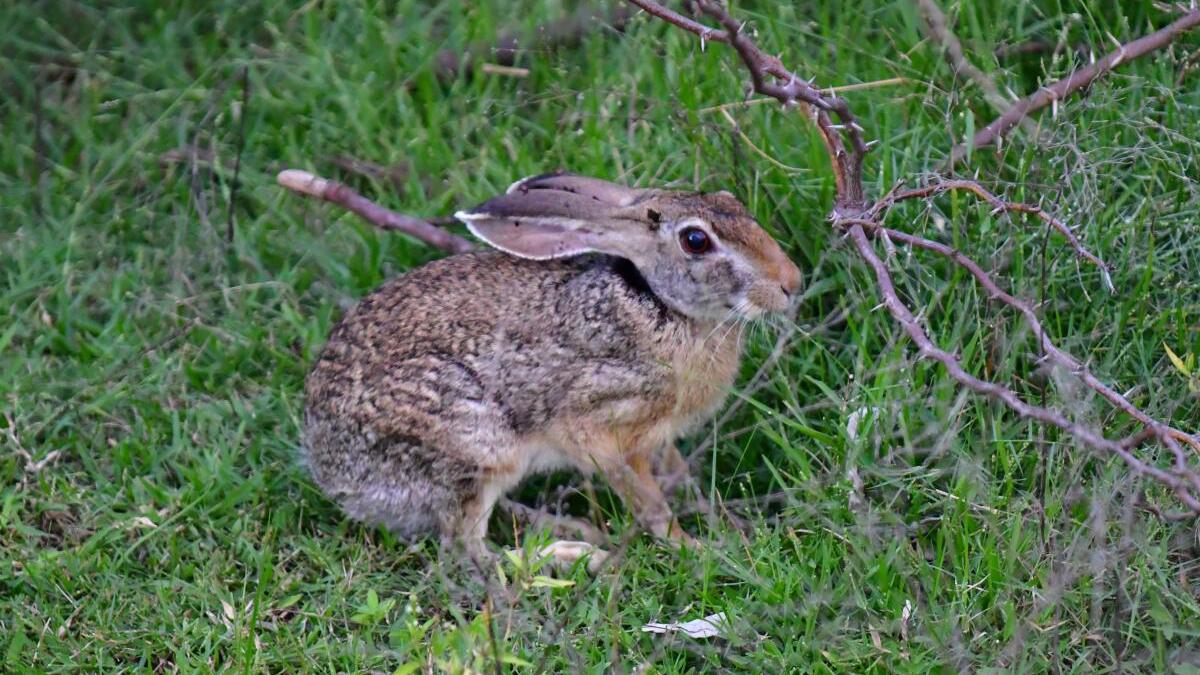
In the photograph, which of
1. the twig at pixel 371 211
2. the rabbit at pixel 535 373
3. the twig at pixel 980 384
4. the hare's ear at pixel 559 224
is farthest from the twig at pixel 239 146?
the twig at pixel 980 384

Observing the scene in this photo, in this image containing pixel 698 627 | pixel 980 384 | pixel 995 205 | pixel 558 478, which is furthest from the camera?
pixel 558 478

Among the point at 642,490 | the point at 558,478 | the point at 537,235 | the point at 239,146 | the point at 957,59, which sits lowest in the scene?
the point at 558,478

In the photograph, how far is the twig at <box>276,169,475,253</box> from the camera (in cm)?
575

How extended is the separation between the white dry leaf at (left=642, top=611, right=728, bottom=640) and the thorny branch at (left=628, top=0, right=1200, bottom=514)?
0.93 metres

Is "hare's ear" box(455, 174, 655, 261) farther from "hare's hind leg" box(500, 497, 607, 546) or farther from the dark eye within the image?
"hare's hind leg" box(500, 497, 607, 546)

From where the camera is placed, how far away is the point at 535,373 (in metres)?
5.13

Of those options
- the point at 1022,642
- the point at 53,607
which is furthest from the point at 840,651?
the point at 53,607

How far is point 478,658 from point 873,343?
191cm

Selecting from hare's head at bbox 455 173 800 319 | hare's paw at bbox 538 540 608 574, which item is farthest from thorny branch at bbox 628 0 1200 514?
hare's paw at bbox 538 540 608 574

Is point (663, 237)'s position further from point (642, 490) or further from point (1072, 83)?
point (1072, 83)

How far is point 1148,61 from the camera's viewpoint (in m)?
5.45

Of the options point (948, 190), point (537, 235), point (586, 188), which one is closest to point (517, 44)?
point (586, 188)

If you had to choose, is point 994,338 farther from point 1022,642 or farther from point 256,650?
point 256,650

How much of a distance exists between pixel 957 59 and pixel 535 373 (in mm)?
1728
